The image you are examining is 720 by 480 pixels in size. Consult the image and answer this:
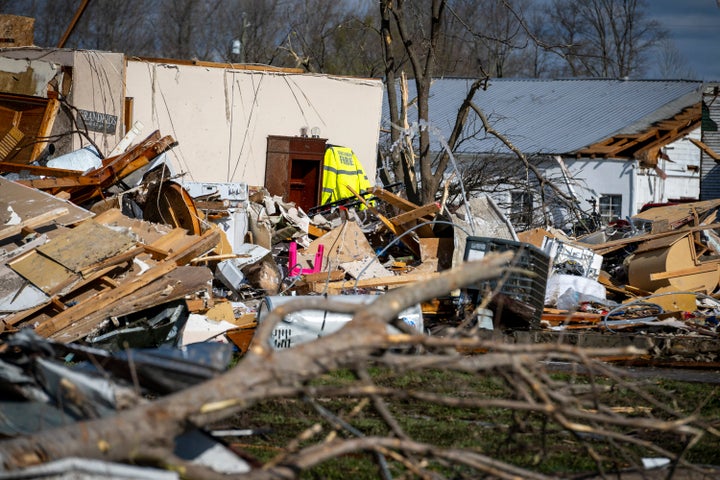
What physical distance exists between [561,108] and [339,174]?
19.0 metres

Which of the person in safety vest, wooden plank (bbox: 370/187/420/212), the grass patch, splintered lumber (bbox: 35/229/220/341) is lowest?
the grass patch

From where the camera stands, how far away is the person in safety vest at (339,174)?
16.9m

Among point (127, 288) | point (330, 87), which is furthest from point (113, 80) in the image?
point (127, 288)

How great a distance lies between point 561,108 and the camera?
111 ft

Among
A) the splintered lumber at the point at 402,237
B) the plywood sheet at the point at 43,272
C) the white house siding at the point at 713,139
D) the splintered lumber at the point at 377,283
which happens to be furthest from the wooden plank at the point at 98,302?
the white house siding at the point at 713,139

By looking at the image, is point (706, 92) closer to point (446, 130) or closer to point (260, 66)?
point (446, 130)

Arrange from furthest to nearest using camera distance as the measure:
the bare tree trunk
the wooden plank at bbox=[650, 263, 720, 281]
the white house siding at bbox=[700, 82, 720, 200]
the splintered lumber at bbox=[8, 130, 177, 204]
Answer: the white house siding at bbox=[700, 82, 720, 200] < the wooden plank at bbox=[650, 263, 720, 281] < the splintered lumber at bbox=[8, 130, 177, 204] < the bare tree trunk

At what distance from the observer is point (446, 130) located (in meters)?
31.5

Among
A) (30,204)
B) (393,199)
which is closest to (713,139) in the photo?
(393,199)

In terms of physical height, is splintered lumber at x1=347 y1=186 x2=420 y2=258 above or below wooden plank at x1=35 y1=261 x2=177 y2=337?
above

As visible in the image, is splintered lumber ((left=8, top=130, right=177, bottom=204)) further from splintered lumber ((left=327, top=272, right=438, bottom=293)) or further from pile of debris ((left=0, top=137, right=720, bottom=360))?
splintered lumber ((left=327, top=272, right=438, bottom=293))

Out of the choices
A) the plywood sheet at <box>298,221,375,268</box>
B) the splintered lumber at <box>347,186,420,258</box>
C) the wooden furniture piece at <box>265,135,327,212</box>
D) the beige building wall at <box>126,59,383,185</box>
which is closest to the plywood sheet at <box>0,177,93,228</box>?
the plywood sheet at <box>298,221,375,268</box>

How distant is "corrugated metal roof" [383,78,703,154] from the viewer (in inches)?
1216

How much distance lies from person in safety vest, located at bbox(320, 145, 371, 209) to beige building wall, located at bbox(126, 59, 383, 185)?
1.60 ft
